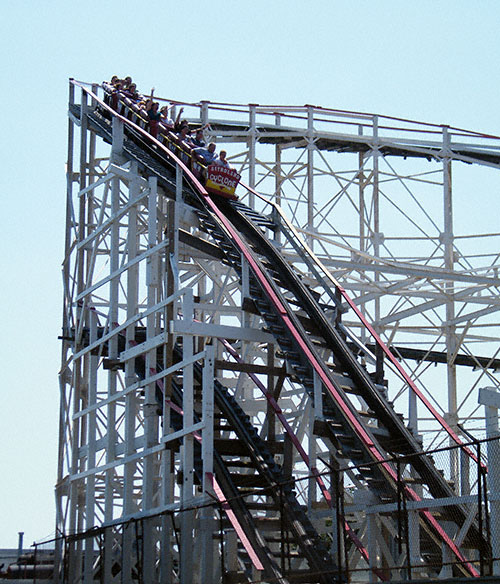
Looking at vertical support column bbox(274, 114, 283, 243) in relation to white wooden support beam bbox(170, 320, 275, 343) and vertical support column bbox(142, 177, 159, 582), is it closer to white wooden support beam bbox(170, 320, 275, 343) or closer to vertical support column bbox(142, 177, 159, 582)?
vertical support column bbox(142, 177, 159, 582)

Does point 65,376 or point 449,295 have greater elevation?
point 449,295

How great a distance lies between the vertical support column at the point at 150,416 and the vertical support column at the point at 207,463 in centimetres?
127

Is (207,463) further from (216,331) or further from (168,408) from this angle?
(216,331)

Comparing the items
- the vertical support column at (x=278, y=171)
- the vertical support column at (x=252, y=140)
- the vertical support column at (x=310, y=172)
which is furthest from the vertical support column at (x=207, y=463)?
the vertical support column at (x=278, y=171)

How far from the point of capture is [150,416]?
57.5 feet

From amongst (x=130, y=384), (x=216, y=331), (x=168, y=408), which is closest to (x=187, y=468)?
(x=168, y=408)

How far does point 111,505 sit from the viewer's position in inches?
724

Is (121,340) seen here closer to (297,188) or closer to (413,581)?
(297,188)

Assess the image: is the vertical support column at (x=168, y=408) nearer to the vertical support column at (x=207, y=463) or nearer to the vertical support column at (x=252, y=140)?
the vertical support column at (x=207, y=463)

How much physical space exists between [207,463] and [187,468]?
477 millimetres

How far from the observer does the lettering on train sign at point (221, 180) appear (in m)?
19.8

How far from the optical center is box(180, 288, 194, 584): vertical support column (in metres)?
14.8

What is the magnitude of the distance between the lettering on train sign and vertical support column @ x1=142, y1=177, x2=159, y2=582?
167 cm

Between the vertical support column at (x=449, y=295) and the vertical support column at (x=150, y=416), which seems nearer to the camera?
the vertical support column at (x=150, y=416)
